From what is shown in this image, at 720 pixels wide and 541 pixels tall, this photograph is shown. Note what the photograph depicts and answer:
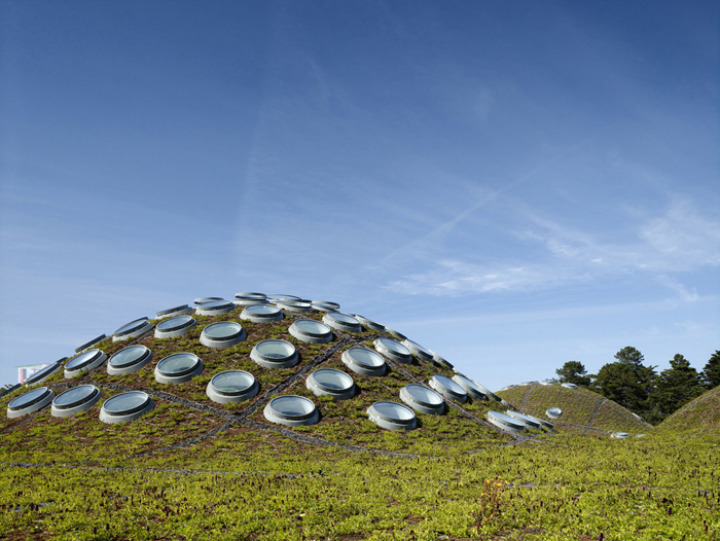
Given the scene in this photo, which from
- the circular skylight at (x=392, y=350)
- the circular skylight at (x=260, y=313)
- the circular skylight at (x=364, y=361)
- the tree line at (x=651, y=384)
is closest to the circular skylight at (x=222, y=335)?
the circular skylight at (x=260, y=313)

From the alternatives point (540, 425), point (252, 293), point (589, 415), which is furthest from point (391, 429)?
point (589, 415)

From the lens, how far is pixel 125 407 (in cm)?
3161

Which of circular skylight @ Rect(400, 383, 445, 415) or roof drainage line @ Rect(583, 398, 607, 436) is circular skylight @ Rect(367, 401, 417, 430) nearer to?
circular skylight @ Rect(400, 383, 445, 415)

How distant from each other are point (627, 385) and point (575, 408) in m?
45.4

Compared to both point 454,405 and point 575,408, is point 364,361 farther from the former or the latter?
point 575,408

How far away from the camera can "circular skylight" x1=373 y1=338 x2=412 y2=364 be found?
143ft

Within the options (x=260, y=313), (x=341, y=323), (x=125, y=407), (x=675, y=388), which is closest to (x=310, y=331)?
(x=341, y=323)

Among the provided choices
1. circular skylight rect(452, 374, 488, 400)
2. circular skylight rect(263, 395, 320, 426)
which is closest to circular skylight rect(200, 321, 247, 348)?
circular skylight rect(263, 395, 320, 426)

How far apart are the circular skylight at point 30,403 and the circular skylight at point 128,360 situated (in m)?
4.53

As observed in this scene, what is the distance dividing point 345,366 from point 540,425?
61.5 ft

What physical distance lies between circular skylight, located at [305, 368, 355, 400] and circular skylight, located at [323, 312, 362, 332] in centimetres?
832

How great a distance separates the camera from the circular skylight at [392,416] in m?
32.6

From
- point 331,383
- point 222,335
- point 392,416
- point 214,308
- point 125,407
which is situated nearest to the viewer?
point 125,407

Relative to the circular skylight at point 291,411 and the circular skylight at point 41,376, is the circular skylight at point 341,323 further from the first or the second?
the circular skylight at point 41,376
